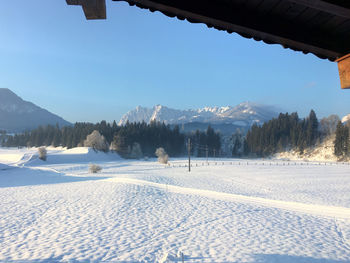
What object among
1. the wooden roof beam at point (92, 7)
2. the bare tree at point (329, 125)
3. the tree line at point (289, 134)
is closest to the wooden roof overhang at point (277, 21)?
the wooden roof beam at point (92, 7)

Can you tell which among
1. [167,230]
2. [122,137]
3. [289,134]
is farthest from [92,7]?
[289,134]

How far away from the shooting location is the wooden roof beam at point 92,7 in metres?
2.54

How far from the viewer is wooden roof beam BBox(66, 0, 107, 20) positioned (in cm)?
254

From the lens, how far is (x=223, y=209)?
15.2m

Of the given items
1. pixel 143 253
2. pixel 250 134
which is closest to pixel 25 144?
pixel 250 134

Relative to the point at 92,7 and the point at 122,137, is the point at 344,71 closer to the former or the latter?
the point at 92,7

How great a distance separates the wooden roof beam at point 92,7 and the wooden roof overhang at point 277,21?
101 millimetres

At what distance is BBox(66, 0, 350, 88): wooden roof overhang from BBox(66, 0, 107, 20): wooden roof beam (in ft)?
0.33

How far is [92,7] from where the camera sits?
261 centimetres

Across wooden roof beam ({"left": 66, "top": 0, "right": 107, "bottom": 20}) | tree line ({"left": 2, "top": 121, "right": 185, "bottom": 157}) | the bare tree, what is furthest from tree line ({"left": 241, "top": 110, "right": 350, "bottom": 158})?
wooden roof beam ({"left": 66, "top": 0, "right": 107, "bottom": 20})

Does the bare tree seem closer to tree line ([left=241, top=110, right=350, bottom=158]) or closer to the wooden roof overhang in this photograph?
tree line ([left=241, top=110, right=350, bottom=158])

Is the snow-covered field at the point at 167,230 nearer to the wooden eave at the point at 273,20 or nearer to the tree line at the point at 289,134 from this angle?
the wooden eave at the point at 273,20

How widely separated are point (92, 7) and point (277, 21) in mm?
2470

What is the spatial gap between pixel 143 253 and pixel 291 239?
6.70 metres
